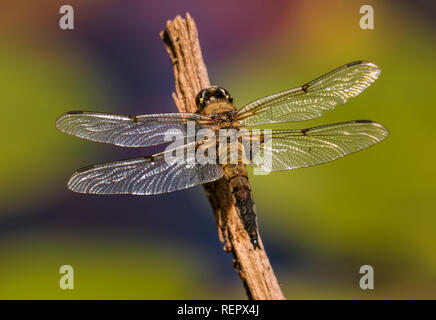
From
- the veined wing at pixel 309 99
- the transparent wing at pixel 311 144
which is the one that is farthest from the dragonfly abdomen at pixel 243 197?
the veined wing at pixel 309 99

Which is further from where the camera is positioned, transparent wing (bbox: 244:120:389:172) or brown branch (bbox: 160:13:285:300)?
transparent wing (bbox: 244:120:389:172)

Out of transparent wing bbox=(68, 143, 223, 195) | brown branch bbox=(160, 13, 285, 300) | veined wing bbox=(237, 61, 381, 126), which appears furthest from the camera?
veined wing bbox=(237, 61, 381, 126)

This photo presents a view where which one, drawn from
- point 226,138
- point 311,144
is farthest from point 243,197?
point 311,144

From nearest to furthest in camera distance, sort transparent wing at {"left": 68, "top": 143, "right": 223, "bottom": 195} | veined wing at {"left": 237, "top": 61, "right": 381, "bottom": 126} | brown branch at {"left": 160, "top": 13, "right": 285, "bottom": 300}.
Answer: brown branch at {"left": 160, "top": 13, "right": 285, "bottom": 300}, transparent wing at {"left": 68, "top": 143, "right": 223, "bottom": 195}, veined wing at {"left": 237, "top": 61, "right": 381, "bottom": 126}

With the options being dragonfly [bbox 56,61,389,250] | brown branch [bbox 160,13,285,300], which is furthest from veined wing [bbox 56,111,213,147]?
brown branch [bbox 160,13,285,300]

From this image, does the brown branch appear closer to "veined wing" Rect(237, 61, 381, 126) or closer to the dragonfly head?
the dragonfly head

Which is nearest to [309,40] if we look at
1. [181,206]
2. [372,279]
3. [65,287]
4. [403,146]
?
[403,146]

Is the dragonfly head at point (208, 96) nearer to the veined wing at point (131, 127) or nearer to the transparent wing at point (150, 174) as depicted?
the veined wing at point (131, 127)

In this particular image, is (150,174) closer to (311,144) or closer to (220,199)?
(220,199)

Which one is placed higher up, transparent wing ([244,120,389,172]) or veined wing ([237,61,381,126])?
veined wing ([237,61,381,126])
